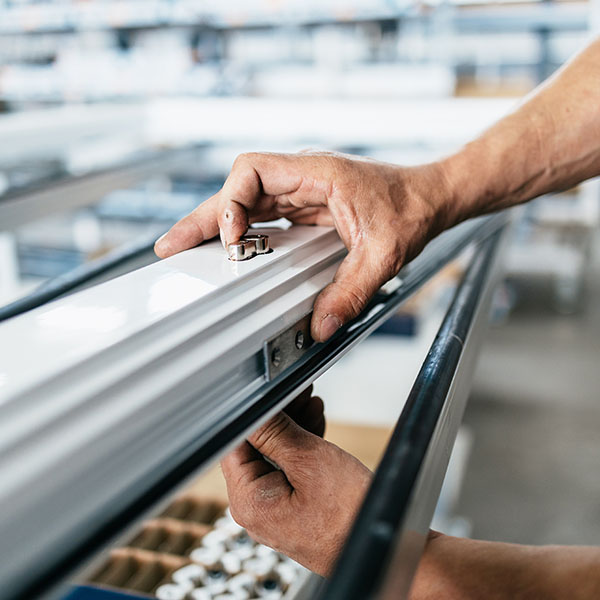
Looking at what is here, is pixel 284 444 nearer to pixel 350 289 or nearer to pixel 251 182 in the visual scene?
pixel 350 289

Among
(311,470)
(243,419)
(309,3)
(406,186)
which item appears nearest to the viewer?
(243,419)

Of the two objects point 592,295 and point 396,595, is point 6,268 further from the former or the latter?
point 592,295

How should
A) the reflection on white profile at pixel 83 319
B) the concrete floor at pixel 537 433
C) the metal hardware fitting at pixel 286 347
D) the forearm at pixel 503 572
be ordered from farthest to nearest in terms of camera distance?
1. the concrete floor at pixel 537 433
2. the forearm at pixel 503 572
3. the metal hardware fitting at pixel 286 347
4. the reflection on white profile at pixel 83 319

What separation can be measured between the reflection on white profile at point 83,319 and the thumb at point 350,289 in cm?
24

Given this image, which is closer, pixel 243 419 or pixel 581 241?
pixel 243 419

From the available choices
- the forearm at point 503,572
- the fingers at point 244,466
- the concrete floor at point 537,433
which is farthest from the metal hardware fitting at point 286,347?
the concrete floor at point 537,433

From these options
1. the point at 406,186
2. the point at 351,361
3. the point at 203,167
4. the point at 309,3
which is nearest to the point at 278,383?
the point at 406,186

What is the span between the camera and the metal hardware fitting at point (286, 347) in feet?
2.14

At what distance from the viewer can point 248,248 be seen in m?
0.74

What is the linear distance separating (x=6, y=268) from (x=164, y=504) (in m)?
2.68

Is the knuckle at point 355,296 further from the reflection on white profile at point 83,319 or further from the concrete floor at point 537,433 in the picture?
the concrete floor at point 537,433

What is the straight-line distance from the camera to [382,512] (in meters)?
0.44

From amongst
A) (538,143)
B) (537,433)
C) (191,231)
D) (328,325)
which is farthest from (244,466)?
(537,433)

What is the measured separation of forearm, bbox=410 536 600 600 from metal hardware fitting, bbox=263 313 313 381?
0.27 meters
